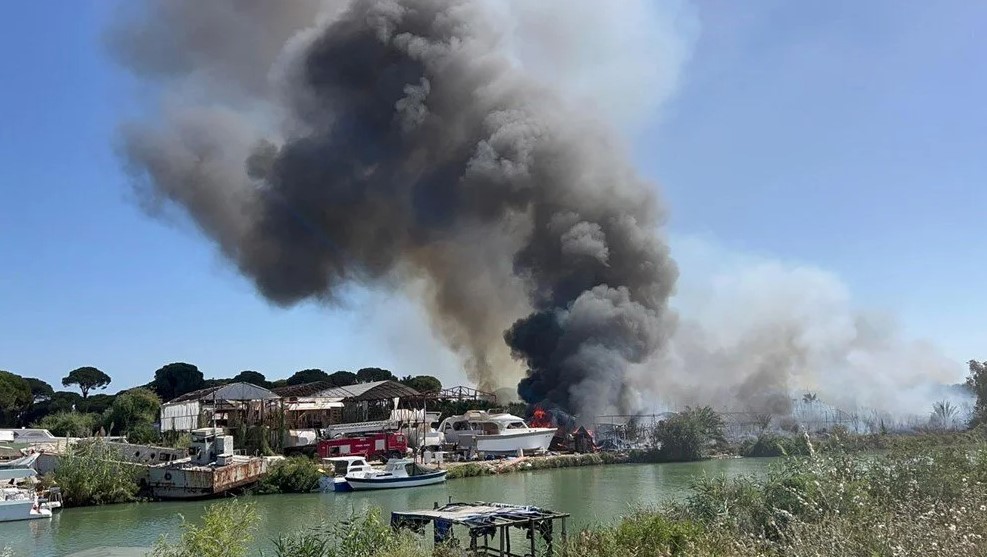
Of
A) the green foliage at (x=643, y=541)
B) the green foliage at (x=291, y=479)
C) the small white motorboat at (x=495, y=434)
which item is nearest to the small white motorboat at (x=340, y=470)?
the green foliage at (x=291, y=479)

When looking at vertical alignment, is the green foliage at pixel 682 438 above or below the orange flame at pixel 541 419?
below

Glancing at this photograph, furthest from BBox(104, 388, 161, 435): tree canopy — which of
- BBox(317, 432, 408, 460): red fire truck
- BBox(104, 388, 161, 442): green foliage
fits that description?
BBox(317, 432, 408, 460): red fire truck

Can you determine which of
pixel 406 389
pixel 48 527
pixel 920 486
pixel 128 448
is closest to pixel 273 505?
pixel 48 527

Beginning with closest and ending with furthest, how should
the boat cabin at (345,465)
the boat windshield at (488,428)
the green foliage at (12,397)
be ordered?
1. the boat cabin at (345,465)
2. the boat windshield at (488,428)
3. the green foliage at (12,397)

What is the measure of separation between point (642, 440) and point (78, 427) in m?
43.6

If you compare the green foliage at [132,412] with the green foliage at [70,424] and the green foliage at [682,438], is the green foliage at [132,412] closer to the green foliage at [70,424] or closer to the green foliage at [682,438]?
the green foliage at [70,424]

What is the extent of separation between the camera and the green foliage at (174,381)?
9194 centimetres

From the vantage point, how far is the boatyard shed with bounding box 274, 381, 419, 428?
6144 centimetres

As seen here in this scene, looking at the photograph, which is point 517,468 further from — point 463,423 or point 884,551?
point 884,551

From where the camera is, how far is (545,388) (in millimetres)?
68000

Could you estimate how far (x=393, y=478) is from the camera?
3709cm

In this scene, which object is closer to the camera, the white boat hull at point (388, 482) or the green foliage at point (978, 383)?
the white boat hull at point (388, 482)

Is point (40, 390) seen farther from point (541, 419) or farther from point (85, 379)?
point (541, 419)

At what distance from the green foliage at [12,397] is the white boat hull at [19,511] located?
52871 millimetres
